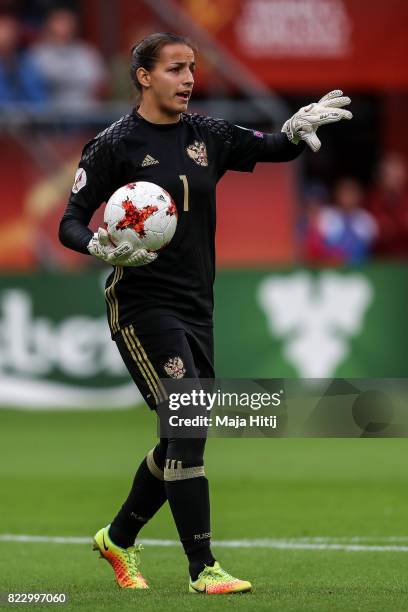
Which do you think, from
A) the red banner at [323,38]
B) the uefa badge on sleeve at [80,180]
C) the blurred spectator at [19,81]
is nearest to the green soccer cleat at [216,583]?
the uefa badge on sleeve at [80,180]

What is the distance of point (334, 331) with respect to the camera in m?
15.0

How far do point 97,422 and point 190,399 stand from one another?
27.5 feet

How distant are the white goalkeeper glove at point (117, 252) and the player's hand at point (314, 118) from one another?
0.95 metres

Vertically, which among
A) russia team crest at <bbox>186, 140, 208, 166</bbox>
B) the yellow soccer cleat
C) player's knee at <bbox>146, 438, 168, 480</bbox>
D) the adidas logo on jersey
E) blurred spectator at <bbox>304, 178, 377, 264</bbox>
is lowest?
the yellow soccer cleat

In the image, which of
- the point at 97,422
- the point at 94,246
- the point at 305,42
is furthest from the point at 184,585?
the point at 305,42

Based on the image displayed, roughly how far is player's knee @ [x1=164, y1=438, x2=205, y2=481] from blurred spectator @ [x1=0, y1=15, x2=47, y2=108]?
1145cm

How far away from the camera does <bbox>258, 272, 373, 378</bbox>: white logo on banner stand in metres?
15.0

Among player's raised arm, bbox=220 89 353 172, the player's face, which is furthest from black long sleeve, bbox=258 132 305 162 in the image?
the player's face

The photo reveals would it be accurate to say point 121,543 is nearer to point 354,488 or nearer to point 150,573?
point 150,573

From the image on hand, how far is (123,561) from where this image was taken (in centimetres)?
660

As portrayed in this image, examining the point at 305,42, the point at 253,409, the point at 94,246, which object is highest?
the point at 305,42

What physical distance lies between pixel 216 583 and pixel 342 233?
36.3ft

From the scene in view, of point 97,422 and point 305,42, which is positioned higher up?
point 305,42

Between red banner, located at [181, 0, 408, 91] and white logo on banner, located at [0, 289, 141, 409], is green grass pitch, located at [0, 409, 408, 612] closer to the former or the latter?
white logo on banner, located at [0, 289, 141, 409]
